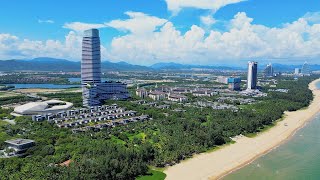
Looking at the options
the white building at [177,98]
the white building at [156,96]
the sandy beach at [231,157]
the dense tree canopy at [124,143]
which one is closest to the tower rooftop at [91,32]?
the dense tree canopy at [124,143]

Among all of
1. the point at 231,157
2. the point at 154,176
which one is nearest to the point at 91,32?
the point at 231,157

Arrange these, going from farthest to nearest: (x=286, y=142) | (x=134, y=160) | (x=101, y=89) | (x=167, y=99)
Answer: (x=167, y=99), (x=101, y=89), (x=286, y=142), (x=134, y=160)

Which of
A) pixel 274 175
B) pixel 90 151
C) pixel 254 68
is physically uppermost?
pixel 254 68

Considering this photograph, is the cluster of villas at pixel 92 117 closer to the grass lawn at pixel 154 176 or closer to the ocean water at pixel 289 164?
the grass lawn at pixel 154 176

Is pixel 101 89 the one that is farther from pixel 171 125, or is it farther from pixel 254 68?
pixel 254 68

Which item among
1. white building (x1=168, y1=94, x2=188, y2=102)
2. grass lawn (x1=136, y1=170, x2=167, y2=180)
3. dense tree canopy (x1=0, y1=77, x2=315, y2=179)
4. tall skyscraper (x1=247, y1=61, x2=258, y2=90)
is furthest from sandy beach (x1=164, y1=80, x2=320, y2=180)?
tall skyscraper (x1=247, y1=61, x2=258, y2=90)

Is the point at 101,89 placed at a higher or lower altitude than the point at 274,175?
higher

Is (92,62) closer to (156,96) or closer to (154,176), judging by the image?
(156,96)

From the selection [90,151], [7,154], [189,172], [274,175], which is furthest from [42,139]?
[274,175]
